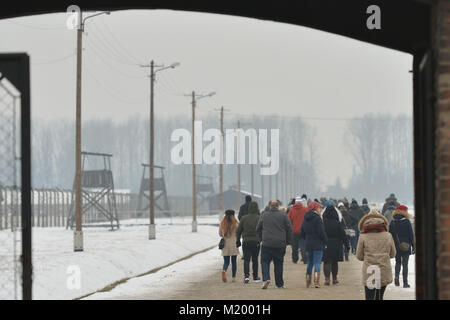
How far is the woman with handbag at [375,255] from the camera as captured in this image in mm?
12742

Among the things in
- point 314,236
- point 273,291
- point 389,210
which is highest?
point 389,210

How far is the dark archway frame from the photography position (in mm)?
7203

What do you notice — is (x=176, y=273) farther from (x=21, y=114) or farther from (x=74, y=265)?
(x=21, y=114)

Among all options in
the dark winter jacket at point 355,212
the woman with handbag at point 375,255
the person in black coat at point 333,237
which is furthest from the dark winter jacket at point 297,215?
the woman with handbag at point 375,255

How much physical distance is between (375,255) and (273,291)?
4.70 meters

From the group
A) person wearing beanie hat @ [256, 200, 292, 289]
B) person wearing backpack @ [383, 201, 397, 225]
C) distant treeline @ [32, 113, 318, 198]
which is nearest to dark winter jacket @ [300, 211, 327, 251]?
person wearing beanie hat @ [256, 200, 292, 289]

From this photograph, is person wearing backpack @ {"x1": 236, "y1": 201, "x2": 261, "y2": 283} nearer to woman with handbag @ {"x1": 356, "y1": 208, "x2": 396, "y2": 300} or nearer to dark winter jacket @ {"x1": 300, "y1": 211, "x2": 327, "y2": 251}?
dark winter jacket @ {"x1": 300, "y1": 211, "x2": 327, "y2": 251}

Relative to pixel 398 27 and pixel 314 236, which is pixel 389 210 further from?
pixel 398 27

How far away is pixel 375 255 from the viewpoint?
12961 mm

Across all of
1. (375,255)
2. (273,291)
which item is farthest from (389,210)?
(375,255)

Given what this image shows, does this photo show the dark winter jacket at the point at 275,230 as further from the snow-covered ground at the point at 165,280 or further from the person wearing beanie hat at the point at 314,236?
the snow-covered ground at the point at 165,280

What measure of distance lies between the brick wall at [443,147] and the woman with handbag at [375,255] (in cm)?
583

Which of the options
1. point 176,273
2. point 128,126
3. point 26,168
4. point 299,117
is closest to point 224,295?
point 176,273

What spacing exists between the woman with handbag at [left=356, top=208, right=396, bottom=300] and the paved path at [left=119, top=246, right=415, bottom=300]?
2875 millimetres
